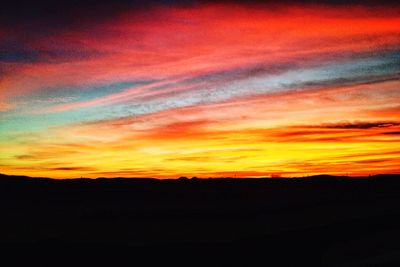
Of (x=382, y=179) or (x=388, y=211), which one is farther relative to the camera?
(x=382, y=179)

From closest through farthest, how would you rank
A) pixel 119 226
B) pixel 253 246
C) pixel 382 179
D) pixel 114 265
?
1. pixel 114 265
2. pixel 253 246
3. pixel 119 226
4. pixel 382 179

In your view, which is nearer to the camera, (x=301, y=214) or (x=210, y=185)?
(x=301, y=214)

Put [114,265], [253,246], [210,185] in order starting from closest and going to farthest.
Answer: [114,265] < [253,246] < [210,185]

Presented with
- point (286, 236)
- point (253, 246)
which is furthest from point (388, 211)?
point (253, 246)

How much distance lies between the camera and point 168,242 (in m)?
14.4

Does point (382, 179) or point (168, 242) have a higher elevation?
point (382, 179)

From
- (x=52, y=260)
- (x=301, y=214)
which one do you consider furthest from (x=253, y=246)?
(x=301, y=214)

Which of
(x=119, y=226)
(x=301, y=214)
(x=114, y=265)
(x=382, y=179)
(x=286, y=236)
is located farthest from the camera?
(x=382, y=179)

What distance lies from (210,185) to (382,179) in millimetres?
19335

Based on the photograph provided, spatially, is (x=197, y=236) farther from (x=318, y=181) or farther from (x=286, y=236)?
(x=318, y=181)

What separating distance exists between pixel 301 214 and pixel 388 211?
3760 mm

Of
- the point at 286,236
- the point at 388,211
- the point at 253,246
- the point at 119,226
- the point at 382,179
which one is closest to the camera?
the point at 253,246

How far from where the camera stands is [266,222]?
18.8 m

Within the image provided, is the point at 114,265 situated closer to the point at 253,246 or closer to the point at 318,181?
the point at 253,246
